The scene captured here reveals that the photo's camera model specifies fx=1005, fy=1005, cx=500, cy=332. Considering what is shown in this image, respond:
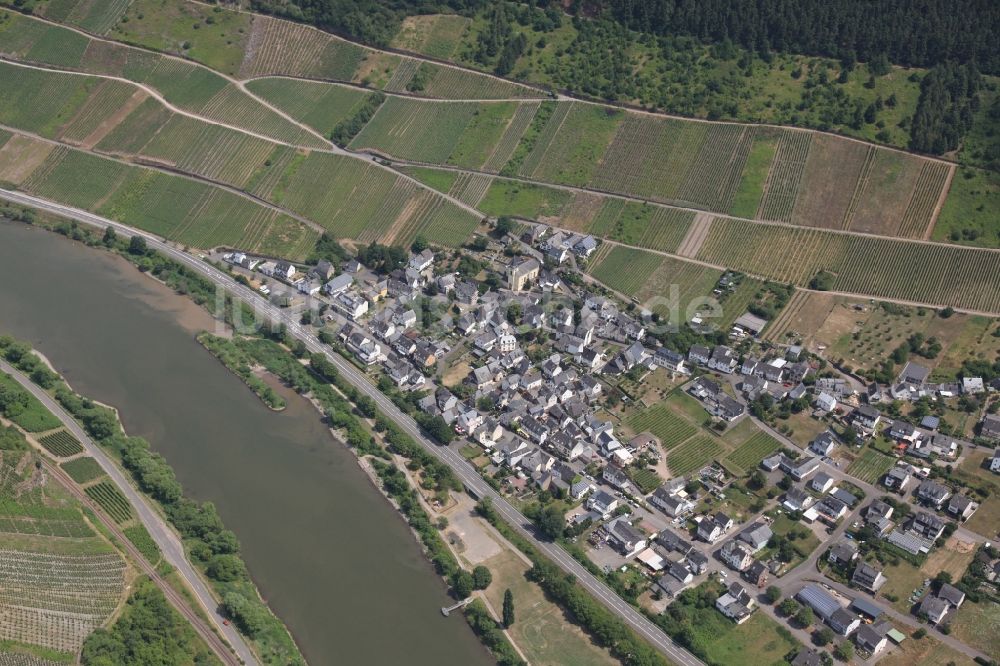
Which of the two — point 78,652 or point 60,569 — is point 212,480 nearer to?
point 60,569

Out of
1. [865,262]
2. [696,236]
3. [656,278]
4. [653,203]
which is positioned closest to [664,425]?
[656,278]

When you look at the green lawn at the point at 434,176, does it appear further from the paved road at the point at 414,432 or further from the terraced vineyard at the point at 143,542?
the terraced vineyard at the point at 143,542

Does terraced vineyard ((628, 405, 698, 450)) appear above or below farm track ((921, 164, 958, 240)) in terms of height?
below

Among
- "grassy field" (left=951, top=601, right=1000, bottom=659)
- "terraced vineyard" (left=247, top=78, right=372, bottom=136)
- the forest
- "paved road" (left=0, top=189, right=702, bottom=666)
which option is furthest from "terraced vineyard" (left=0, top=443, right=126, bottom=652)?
the forest

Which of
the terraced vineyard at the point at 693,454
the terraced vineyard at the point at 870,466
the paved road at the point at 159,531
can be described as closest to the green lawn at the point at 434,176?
the terraced vineyard at the point at 693,454

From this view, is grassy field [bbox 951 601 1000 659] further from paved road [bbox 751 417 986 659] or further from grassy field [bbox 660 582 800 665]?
grassy field [bbox 660 582 800 665]
